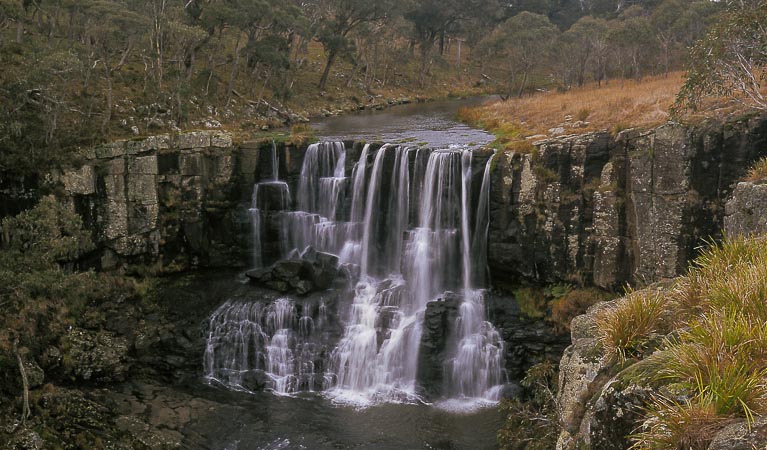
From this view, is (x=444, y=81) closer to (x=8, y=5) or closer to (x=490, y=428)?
(x=8, y=5)

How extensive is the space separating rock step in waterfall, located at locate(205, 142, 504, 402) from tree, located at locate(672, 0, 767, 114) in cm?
766

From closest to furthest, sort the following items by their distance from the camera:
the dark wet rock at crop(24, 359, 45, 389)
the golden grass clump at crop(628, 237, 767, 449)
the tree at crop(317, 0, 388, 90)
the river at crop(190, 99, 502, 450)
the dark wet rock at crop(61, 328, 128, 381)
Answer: the golden grass clump at crop(628, 237, 767, 449) → the river at crop(190, 99, 502, 450) → the dark wet rock at crop(24, 359, 45, 389) → the dark wet rock at crop(61, 328, 128, 381) → the tree at crop(317, 0, 388, 90)

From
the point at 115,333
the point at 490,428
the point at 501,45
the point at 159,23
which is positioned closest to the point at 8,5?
the point at 159,23

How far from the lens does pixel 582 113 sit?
2712cm

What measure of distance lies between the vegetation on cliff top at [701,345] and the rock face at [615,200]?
11090 millimetres

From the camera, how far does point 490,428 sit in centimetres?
1845

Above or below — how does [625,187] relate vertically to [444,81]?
below

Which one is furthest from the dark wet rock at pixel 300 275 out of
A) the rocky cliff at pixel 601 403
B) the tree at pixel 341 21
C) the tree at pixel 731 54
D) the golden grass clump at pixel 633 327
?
the tree at pixel 341 21

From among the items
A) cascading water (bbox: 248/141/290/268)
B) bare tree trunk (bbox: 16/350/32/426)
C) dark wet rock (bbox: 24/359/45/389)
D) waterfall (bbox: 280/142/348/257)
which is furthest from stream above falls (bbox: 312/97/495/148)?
bare tree trunk (bbox: 16/350/32/426)

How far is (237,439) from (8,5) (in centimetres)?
1966

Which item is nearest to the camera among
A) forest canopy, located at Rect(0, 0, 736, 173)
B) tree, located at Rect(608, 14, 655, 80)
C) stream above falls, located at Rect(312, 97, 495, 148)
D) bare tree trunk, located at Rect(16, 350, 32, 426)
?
bare tree trunk, located at Rect(16, 350, 32, 426)

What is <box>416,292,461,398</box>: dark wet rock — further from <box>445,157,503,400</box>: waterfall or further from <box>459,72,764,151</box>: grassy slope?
<box>459,72,764,151</box>: grassy slope

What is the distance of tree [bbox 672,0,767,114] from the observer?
19.2m

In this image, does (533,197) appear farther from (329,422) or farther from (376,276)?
(329,422)
